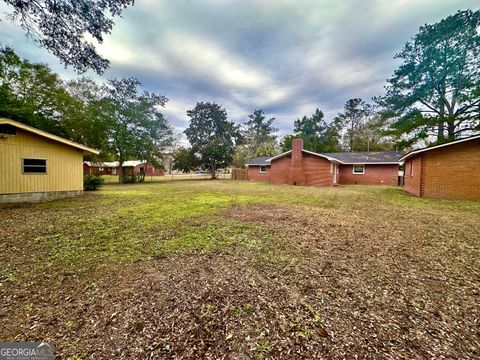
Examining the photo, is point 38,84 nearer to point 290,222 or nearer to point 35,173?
point 35,173

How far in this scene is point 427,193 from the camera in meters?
11.8

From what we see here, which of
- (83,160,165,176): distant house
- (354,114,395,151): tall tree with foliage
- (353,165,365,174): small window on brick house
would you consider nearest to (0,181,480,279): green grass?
(353,165,365,174): small window on brick house

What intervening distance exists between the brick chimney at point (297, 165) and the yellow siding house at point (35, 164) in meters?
17.3

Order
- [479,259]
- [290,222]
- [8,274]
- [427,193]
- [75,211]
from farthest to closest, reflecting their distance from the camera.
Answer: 1. [427,193]
2. [75,211]
3. [290,222]
4. [479,259]
5. [8,274]

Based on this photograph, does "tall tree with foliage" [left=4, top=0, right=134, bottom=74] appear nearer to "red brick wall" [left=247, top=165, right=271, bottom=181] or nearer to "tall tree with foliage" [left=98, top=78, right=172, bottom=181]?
"tall tree with foliage" [left=98, top=78, right=172, bottom=181]

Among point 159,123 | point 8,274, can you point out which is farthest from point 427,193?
point 159,123

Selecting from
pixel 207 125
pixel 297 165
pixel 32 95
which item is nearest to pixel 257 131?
pixel 207 125

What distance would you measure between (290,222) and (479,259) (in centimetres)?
389

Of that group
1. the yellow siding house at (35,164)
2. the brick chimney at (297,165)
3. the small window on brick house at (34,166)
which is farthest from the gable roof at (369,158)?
the small window on brick house at (34,166)

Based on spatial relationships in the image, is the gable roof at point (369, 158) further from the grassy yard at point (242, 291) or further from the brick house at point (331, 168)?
the grassy yard at point (242, 291)

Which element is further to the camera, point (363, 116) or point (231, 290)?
point (363, 116)

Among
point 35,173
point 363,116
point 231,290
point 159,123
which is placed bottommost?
point 231,290

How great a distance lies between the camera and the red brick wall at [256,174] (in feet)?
88.7

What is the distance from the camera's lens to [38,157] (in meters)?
9.88
